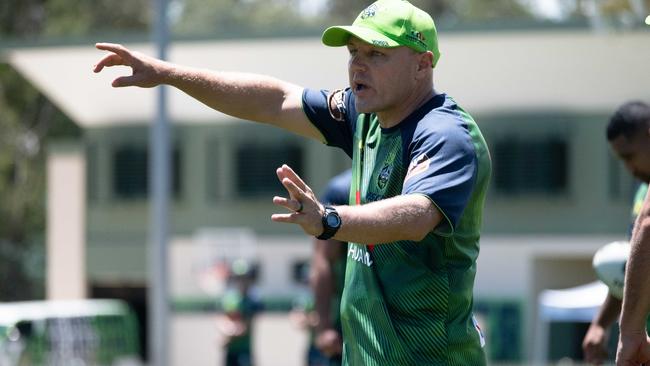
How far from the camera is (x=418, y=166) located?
176 inches

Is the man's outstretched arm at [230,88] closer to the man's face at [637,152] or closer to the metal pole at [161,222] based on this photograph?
the man's face at [637,152]

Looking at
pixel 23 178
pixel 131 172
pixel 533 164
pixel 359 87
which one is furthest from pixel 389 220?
pixel 23 178

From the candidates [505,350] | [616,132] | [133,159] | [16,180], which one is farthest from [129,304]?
[616,132]

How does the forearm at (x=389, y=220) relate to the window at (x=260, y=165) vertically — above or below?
above

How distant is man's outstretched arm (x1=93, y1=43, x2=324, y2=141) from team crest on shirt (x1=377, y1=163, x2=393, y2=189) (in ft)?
1.83

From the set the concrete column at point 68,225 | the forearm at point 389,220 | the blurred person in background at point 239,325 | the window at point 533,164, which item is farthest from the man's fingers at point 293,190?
the concrete column at point 68,225

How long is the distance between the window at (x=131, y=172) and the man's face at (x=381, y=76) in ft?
80.5

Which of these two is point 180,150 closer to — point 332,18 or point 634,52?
point 634,52

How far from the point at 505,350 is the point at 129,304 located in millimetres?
9246

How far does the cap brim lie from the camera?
459 centimetres

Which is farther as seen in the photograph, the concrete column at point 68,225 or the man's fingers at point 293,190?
the concrete column at point 68,225

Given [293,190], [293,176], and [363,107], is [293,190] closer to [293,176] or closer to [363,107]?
[293,176]

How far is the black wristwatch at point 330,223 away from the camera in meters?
4.09

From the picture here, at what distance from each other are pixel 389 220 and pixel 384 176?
1.72 ft
